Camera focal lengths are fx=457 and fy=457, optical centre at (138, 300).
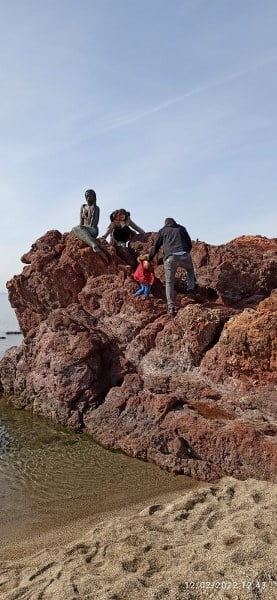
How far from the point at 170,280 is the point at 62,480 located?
4754 millimetres

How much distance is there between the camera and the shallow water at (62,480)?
6312mm

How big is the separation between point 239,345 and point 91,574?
15.6 feet

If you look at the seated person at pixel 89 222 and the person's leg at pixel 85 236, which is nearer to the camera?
the person's leg at pixel 85 236

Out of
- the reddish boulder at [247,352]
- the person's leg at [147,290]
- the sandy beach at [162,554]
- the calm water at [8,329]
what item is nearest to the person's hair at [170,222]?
the person's leg at [147,290]

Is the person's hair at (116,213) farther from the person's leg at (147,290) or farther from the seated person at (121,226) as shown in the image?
the person's leg at (147,290)

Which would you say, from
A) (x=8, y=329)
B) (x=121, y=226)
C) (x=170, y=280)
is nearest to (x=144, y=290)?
(x=170, y=280)

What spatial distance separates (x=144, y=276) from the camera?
35.6ft

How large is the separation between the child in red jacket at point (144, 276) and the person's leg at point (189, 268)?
33.2 inches

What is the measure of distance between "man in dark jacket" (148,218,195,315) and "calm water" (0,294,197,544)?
3.45 meters

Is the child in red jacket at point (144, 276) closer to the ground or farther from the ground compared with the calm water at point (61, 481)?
farther from the ground

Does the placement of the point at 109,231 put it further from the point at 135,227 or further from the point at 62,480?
the point at 62,480

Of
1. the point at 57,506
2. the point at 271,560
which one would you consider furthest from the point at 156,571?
the point at 57,506

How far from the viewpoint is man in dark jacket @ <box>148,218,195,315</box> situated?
397 inches
